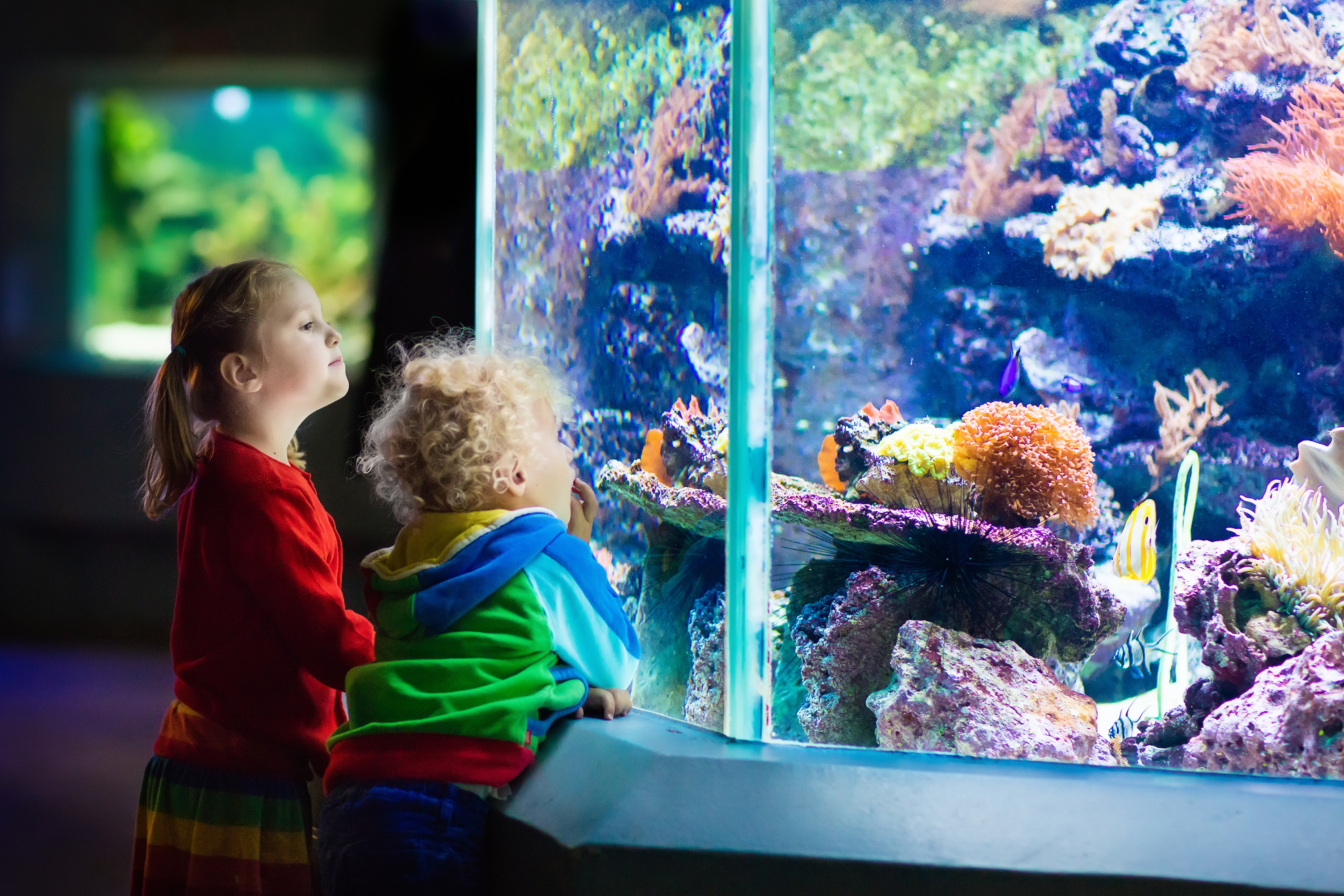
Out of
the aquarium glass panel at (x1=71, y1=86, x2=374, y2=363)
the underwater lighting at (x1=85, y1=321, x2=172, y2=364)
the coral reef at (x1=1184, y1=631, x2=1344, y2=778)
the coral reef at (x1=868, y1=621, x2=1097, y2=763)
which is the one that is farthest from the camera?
the aquarium glass panel at (x1=71, y1=86, x2=374, y2=363)

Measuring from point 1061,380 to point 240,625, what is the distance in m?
1.51

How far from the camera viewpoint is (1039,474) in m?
1.63

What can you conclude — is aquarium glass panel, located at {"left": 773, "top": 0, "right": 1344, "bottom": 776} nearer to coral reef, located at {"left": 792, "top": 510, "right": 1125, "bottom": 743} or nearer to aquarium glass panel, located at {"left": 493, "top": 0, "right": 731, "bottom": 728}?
coral reef, located at {"left": 792, "top": 510, "right": 1125, "bottom": 743}

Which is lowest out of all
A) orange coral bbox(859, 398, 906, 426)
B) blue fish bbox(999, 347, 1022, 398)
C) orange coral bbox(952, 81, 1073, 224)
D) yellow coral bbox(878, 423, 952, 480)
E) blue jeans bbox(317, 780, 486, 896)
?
blue jeans bbox(317, 780, 486, 896)

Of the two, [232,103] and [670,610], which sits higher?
[232,103]

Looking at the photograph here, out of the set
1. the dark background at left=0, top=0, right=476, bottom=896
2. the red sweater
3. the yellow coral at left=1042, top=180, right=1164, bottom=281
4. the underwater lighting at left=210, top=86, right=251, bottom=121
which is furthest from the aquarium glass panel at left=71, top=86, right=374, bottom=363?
the yellow coral at left=1042, top=180, right=1164, bottom=281

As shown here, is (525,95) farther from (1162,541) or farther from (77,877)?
(77,877)

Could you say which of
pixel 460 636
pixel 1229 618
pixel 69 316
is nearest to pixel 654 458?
pixel 460 636

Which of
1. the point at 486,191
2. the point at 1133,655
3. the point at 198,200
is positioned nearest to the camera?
the point at 1133,655

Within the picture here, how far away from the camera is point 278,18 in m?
5.76

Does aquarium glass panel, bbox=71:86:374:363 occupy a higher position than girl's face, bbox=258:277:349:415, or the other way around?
aquarium glass panel, bbox=71:86:374:363

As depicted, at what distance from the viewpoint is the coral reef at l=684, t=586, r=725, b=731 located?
176cm

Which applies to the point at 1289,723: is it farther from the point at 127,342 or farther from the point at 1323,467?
the point at 127,342

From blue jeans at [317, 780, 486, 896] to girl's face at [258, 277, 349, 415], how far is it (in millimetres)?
759
